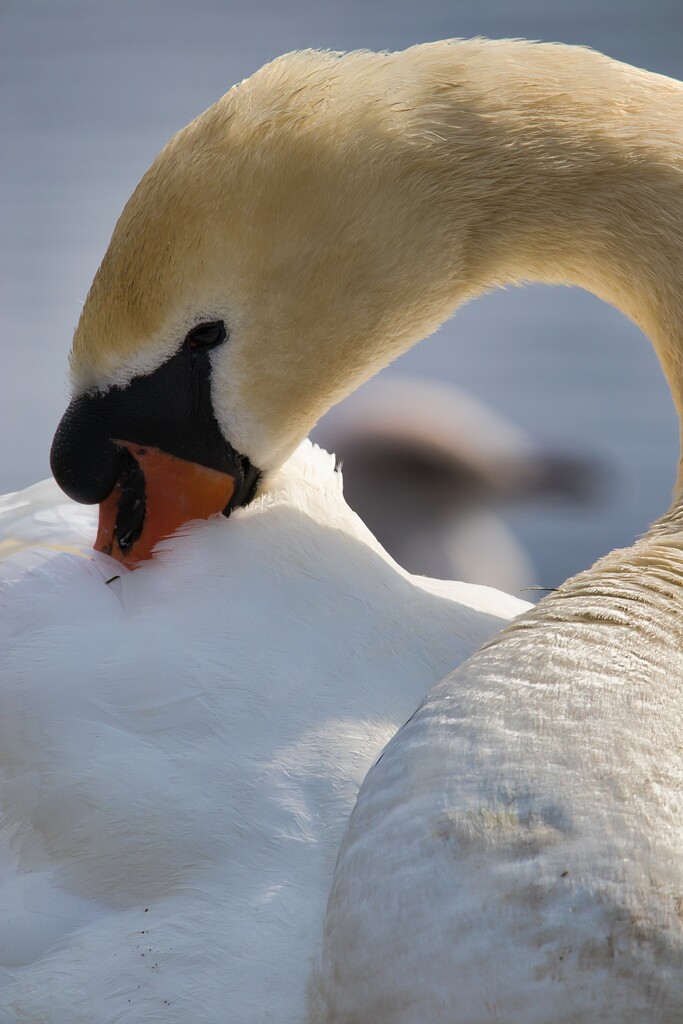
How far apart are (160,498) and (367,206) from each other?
388 millimetres

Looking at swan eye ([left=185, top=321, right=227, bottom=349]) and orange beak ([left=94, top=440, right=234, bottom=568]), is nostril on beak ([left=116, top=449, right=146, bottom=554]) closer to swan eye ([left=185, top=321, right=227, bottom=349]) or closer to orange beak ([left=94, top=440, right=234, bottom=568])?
orange beak ([left=94, top=440, right=234, bottom=568])

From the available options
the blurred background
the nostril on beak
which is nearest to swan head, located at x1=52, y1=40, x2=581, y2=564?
the nostril on beak

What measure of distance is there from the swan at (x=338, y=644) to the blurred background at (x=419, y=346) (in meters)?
1.15

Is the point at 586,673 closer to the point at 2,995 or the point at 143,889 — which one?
the point at 143,889

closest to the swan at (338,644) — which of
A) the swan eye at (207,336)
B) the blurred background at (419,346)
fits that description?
the swan eye at (207,336)

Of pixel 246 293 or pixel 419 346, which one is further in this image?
pixel 419 346

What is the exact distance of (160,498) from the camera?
62.5 inches

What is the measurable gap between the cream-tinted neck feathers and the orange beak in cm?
6

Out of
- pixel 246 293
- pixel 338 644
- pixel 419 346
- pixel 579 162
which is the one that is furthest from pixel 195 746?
pixel 419 346

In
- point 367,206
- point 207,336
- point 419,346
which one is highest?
point 367,206

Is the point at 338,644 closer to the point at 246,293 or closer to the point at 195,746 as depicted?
the point at 195,746

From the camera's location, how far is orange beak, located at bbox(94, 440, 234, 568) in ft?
5.20

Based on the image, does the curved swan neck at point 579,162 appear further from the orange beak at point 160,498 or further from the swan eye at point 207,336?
the orange beak at point 160,498

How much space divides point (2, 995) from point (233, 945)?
0.77 feet
